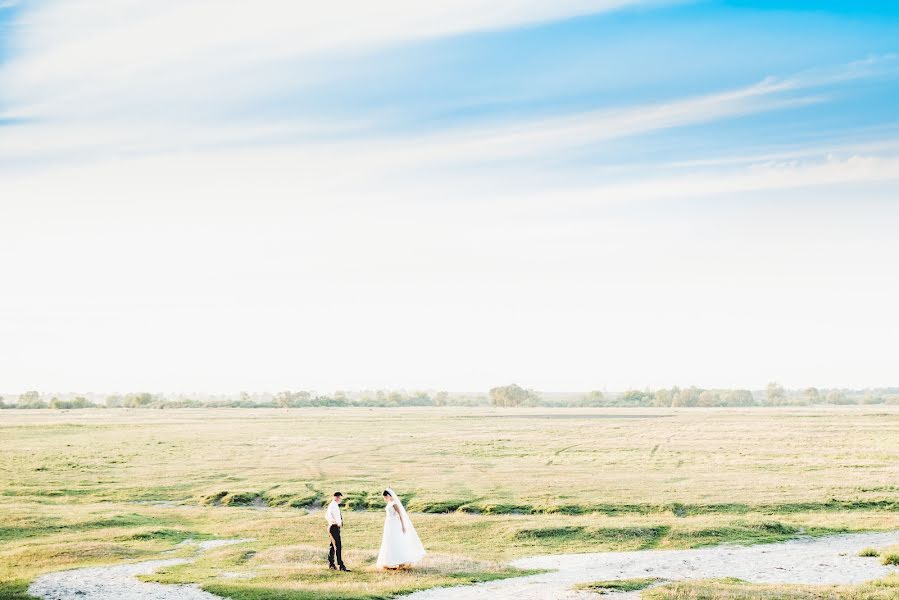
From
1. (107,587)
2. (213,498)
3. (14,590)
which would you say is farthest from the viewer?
(213,498)

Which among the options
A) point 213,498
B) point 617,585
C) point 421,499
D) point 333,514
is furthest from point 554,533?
point 213,498

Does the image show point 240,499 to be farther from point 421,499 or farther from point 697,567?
point 697,567

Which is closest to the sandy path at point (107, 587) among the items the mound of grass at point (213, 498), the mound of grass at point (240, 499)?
the mound of grass at point (240, 499)

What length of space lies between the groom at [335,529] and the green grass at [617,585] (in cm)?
843

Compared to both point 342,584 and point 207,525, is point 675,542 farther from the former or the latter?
point 207,525

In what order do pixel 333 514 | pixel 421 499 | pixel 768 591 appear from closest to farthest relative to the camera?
pixel 768 591 → pixel 333 514 → pixel 421 499

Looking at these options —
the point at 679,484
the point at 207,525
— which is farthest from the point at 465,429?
the point at 207,525

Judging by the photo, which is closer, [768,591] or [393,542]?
[768,591]

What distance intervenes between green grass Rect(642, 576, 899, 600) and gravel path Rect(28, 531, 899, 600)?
119 cm

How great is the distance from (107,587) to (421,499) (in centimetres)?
2596

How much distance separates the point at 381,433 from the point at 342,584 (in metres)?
93.7

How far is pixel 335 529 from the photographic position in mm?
30109

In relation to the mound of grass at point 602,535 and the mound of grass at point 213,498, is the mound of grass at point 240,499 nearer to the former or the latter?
the mound of grass at point 213,498

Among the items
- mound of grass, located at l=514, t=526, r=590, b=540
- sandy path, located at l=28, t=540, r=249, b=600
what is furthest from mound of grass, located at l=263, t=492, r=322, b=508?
sandy path, located at l=28, t=540, r=249, b=600
